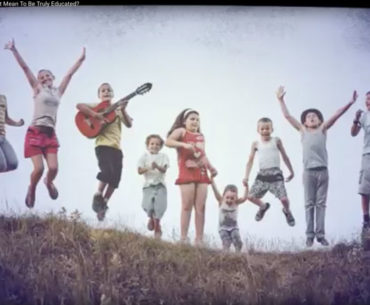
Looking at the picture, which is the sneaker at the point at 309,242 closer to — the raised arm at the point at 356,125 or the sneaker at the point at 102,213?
the raised arm at the point at 356,125

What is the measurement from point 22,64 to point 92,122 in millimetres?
562

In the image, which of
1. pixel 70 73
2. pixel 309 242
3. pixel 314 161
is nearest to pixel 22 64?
pixel 70 73

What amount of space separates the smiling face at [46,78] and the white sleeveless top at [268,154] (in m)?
1.31

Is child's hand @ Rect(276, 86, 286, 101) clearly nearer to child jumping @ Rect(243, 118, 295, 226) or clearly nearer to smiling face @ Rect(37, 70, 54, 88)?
child jumping @ Rect(243, 118, 295, 226)

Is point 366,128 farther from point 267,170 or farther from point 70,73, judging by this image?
point 70,73

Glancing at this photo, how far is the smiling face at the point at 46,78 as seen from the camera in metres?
3.35

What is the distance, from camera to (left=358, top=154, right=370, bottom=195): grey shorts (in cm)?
324

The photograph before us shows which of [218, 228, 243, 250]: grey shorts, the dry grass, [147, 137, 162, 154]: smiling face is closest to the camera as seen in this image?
the dry grass

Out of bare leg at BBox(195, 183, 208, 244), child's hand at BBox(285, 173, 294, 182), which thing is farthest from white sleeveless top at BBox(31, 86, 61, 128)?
child's hand at BBox(285, 173, 294, 182)

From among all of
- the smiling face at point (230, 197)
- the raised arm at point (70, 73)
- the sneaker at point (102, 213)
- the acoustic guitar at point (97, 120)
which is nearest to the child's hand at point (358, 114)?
the smiling face at point (230, 197)

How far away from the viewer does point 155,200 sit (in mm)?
3221

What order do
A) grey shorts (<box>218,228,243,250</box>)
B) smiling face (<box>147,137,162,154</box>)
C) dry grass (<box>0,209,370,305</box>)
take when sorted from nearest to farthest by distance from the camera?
dry grass (<box>0,209,370,305</box>) → grey shorts (<box>218,228,243,250</box>) → smiling face (<box>147,137,162,154</box>)

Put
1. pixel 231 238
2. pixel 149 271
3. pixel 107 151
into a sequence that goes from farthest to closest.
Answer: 1. pixel 107 151
2. pixel 231 238
3. pixel 149 271

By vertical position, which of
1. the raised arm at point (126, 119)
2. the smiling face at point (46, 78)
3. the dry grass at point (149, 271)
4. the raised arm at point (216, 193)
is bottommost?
the dry grass at point (149, 271)
